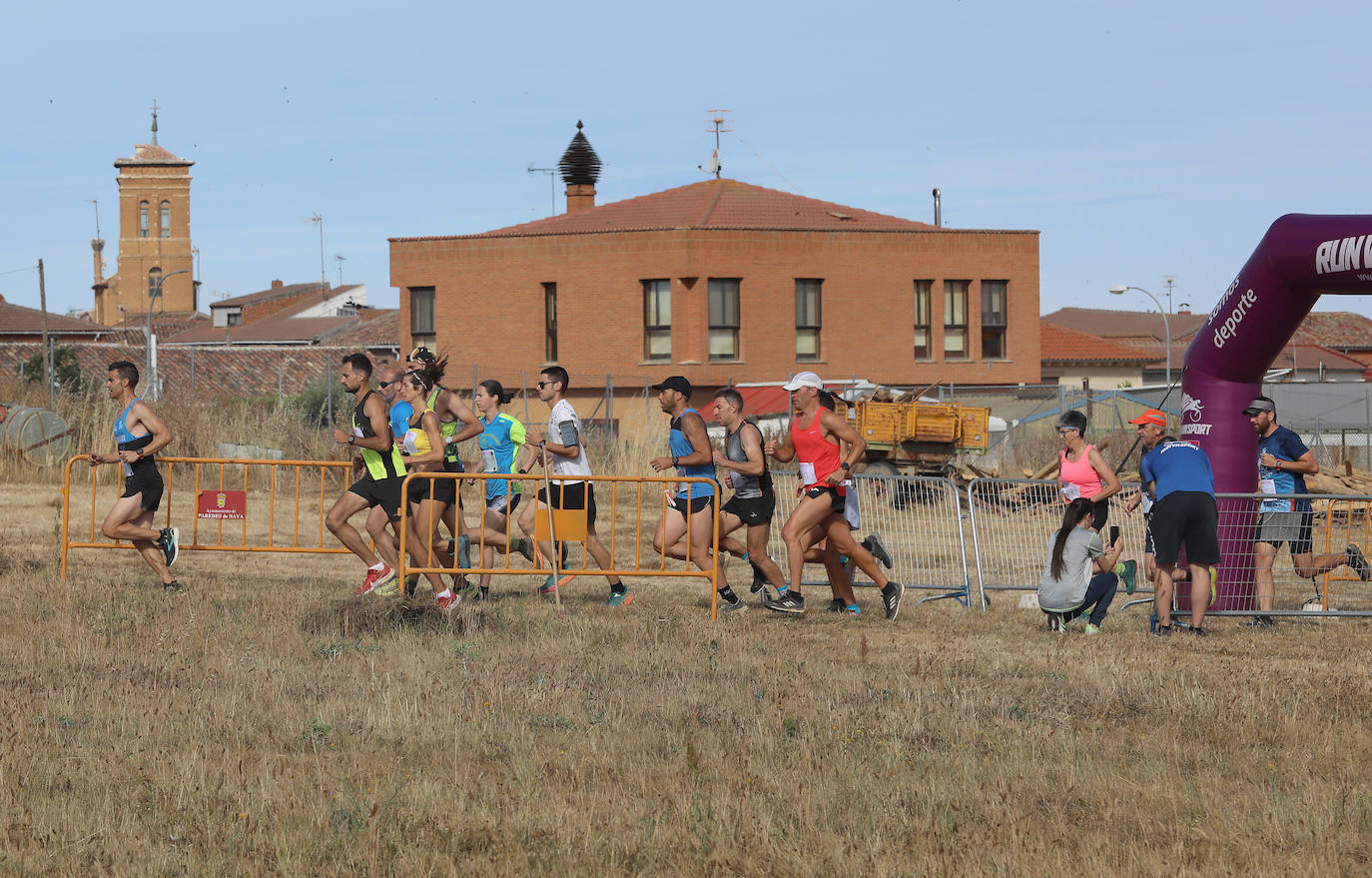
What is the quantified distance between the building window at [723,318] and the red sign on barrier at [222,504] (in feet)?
87.3

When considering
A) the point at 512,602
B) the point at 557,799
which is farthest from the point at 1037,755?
the point at 512,602

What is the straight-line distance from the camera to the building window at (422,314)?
1686 inches

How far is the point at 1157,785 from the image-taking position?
628cm

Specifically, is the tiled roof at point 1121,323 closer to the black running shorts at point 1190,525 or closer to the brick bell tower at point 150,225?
the brick bell tower at point 150,225

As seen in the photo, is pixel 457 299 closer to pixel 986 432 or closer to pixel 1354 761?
pixel 986 432

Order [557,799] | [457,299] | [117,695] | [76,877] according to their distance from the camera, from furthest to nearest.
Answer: [457,299], [117,695], [557,799], [76,877]

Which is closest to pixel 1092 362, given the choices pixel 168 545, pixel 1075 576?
pixel 1075 576

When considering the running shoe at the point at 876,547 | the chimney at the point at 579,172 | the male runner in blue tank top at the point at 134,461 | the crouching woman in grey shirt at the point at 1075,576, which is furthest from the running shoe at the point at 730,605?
the chimney at the point at 579,172

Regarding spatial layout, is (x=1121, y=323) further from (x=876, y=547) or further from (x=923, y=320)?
(x=876, y=547)

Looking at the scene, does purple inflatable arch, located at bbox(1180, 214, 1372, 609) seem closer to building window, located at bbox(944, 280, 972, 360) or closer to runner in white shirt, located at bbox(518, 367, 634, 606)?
runner in white shirt, located at bbox(518, 367, 634, 606)

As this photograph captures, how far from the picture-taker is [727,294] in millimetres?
39594

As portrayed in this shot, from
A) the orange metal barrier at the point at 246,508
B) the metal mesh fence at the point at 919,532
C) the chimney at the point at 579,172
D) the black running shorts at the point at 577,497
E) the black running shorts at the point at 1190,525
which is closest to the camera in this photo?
the black running shorts at the point at 1190,525

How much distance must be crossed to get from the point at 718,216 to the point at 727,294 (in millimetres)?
3205

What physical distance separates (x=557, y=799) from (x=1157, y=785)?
8.06ft
